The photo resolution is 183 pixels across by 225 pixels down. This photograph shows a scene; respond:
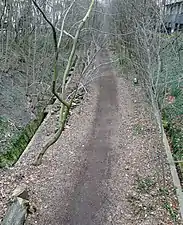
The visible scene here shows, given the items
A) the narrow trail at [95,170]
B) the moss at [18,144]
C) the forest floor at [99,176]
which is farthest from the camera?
the moss at [18,144]

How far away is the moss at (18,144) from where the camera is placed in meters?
9.04

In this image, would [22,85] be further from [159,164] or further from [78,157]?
[159,164]

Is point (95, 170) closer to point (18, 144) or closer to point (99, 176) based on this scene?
point (99, 176)

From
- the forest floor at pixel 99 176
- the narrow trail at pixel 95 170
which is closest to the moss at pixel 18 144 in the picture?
the forest floor at pixel 99 176

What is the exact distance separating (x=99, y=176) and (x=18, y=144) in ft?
11.3

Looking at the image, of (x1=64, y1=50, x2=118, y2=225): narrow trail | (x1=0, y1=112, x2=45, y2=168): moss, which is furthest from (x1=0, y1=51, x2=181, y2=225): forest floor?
(x1=0, y1=112, x2=45, y2=168): moss

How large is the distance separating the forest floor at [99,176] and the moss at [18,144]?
12.8 inches

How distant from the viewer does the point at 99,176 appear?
807cm

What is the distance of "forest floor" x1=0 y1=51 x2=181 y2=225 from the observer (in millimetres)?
6527

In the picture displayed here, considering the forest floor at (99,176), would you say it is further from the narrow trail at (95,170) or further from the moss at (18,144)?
the moss at (18,144)

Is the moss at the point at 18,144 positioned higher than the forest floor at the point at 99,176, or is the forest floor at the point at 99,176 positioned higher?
the forest floor at the point at 99,176

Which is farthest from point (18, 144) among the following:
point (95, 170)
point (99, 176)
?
point (99, 176)

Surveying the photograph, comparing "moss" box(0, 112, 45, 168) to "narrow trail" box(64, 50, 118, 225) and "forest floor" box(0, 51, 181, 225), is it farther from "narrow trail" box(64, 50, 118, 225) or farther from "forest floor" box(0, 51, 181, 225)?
"narrow trail" box(64, 50, 118, 225)

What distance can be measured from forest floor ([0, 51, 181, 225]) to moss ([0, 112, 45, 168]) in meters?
0.33
